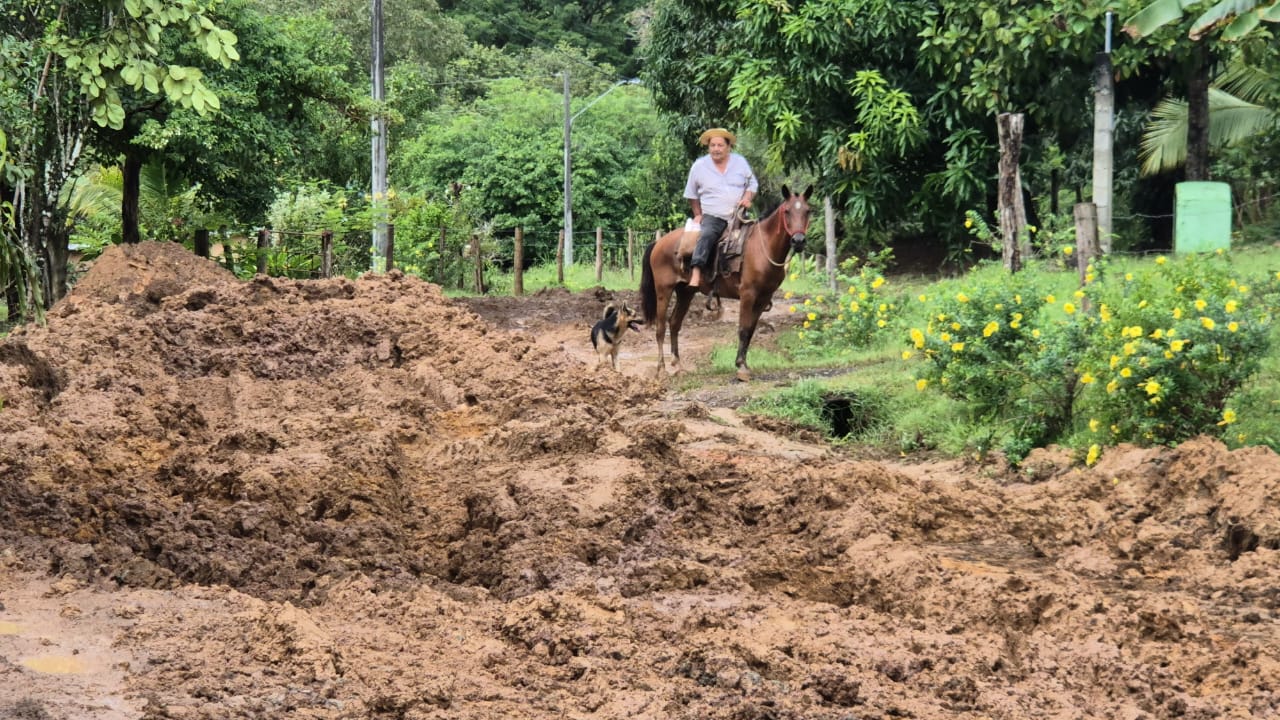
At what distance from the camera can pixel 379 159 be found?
95.5 feet

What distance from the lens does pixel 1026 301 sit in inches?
443

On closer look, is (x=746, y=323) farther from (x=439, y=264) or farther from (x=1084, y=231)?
(x=439, y=264)

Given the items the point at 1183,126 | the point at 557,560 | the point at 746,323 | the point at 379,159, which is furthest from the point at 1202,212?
the point at 379,159

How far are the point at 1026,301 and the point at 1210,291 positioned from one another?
5.19 feet

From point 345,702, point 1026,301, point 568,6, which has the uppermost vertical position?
point 568,6

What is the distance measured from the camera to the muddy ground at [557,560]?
5535mm

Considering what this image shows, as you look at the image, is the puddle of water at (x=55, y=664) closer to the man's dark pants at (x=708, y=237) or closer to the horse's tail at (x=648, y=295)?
the man's dark pants at (x=708, y=237)

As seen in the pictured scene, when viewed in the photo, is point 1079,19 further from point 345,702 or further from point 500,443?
point 345,702

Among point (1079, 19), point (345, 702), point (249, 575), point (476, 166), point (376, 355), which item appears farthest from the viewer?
point (476, 166)

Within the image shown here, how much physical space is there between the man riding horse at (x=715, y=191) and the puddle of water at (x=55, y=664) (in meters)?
10.5

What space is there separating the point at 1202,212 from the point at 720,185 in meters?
6.81

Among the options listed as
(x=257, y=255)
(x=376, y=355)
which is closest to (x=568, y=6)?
(x=257, y=255)

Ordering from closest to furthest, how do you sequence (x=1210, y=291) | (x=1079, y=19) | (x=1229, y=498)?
1. (x=1229, y=498)
2. (x=1210, y=291)
3. (x=1079, y=19)

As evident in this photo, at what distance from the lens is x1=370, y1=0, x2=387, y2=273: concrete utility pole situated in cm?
2708
